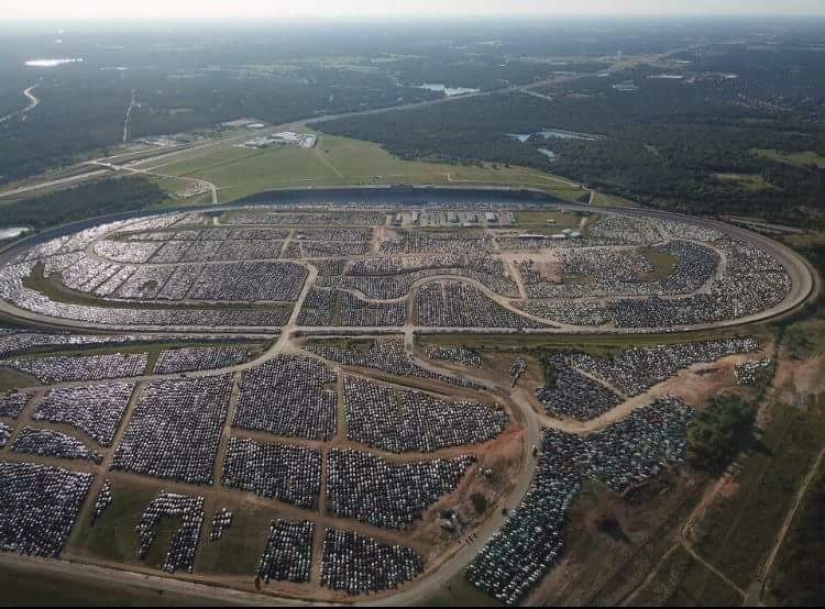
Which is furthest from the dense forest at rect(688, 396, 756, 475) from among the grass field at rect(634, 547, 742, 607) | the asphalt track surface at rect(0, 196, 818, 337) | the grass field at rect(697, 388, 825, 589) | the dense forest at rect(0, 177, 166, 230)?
the dense forest at rect(0, 177, 166, 230)

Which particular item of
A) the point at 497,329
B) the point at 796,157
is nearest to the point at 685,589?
the point at 497,329

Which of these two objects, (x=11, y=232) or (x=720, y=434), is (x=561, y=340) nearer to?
(x=720, y=434)

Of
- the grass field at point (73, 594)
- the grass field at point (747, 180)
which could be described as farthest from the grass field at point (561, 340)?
the grass field at point (747, 180)

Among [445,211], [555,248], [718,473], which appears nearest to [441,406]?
[718,473]

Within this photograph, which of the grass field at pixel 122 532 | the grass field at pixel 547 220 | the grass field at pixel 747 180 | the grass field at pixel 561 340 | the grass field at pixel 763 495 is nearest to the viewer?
→ the grass field at pixel 763 495

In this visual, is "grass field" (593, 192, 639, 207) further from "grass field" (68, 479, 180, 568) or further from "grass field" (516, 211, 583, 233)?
"grass field" (68, 479, 180, 568)

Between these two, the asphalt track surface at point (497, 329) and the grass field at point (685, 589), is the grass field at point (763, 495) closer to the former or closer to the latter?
the grass field at point (685, 589)

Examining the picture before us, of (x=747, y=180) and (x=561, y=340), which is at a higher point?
(x=747, y=180)
